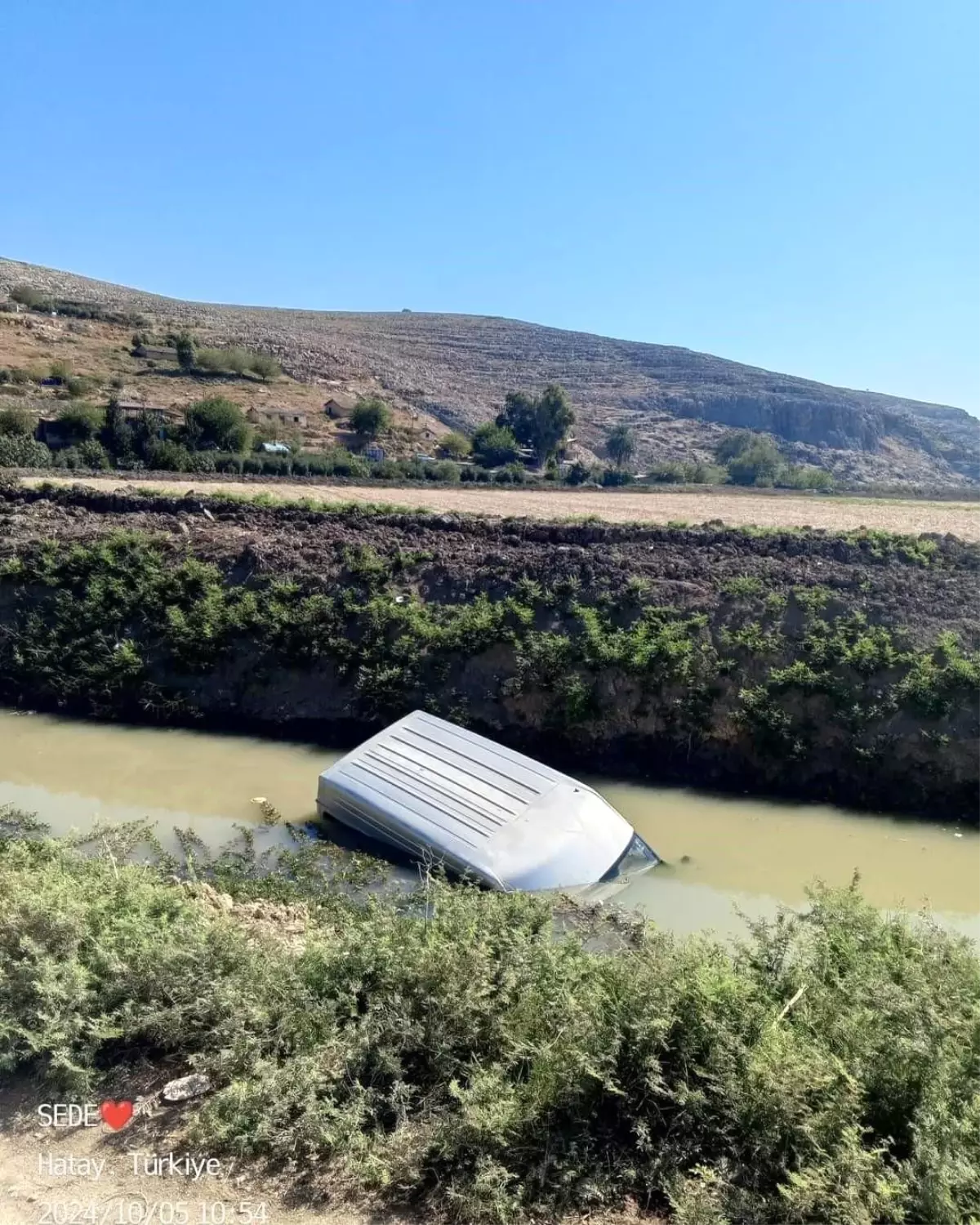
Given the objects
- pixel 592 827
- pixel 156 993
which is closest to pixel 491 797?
pixel 592 827

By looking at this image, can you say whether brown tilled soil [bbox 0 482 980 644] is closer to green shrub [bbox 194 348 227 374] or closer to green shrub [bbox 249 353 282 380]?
green shrub [bbox 194 348 227 374]

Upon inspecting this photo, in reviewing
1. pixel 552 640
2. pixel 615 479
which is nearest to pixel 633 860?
pixel 552 640

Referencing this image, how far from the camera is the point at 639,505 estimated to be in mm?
29766

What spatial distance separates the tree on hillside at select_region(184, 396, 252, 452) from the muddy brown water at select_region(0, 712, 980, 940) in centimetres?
3316

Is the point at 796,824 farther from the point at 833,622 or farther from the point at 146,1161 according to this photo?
the point at 146,1161

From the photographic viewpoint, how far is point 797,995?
17.4ft

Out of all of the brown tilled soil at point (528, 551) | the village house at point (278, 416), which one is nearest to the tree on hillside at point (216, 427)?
the village house at point (278, 416)

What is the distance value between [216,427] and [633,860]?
136 feet

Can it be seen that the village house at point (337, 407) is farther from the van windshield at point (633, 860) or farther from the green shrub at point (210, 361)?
the van windshield at point (633, 860)

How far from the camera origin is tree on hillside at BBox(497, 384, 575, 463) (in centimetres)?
6144

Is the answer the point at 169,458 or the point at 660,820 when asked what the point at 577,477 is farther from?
the point at 660,820

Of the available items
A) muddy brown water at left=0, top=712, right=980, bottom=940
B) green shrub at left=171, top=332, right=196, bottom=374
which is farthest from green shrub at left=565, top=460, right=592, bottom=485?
green shrub at left=171, top=332, right=196, bottom=374

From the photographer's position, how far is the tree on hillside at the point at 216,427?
44.6m

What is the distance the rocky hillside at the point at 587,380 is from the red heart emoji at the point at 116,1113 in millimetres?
71481
